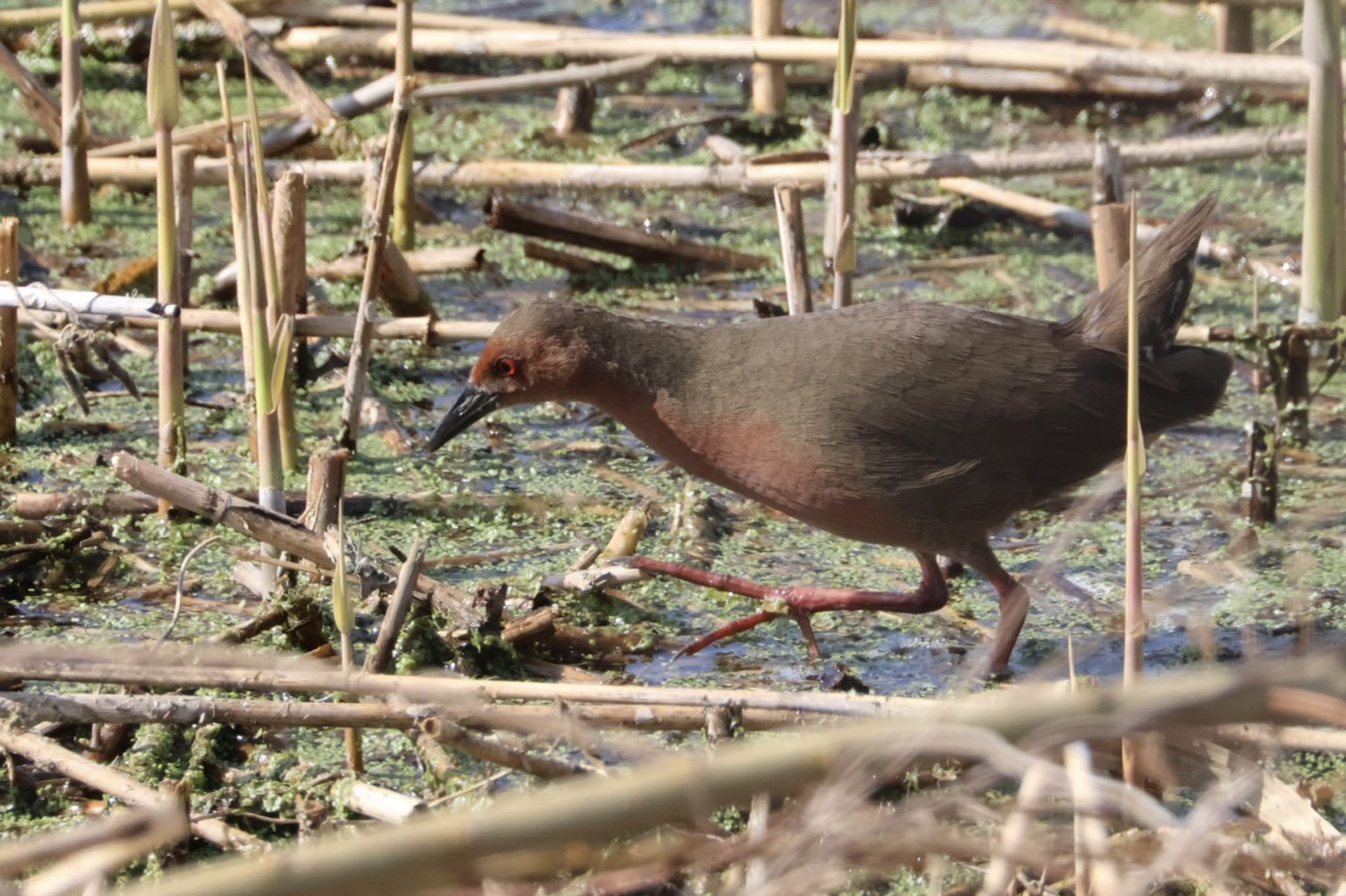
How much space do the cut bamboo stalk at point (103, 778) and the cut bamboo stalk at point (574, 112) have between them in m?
4.49

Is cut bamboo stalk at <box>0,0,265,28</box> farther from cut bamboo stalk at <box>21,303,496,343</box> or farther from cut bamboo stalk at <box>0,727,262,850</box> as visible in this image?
cut bamboo stalk at <box>0,727,262,850</box>

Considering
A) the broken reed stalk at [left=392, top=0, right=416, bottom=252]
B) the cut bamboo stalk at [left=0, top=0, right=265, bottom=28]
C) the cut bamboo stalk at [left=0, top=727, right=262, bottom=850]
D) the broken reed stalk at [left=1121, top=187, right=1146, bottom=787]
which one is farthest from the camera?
the cut bamboo stalk at [left=0, top=0, right=265, bottom=28]

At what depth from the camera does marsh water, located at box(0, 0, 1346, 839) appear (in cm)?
381

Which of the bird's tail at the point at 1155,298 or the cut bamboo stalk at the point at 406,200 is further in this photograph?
the cut bamboo stalk at the point at 406,200

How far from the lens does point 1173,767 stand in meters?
3.00

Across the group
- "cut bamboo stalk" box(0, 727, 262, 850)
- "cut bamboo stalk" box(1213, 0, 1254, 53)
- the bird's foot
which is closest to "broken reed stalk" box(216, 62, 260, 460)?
"cut bamboo stalk" box(0, 727, 262, 850)

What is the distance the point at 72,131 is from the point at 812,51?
2.67 meters

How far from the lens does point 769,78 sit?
708 centimetres

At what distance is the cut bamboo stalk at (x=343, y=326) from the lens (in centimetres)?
454

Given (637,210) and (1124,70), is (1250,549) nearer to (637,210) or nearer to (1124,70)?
(1124,70)

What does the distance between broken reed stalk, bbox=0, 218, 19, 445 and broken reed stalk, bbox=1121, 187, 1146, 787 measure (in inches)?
115

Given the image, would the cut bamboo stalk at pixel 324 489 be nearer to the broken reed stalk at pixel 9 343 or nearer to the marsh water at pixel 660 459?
the marsh water at pixel 660 459

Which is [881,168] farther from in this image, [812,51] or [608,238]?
[608,238]

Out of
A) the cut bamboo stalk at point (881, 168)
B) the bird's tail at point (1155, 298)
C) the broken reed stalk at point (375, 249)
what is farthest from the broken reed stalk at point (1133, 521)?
the cut bamboo stalk at point (881, 168)
